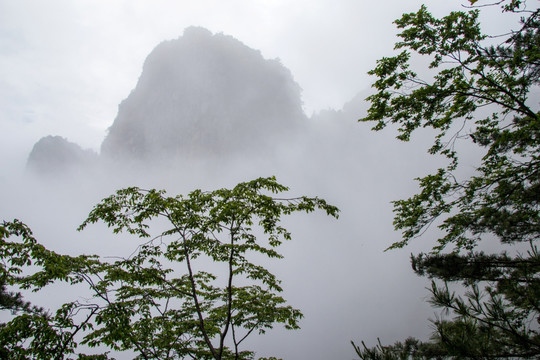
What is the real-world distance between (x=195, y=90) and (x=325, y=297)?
341 ft

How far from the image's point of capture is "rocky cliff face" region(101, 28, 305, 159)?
341ft

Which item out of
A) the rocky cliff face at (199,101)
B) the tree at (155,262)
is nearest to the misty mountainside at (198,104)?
the rocky cliff face at (199,101)

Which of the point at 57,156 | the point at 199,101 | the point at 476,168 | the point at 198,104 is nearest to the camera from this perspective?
the point at 476,168

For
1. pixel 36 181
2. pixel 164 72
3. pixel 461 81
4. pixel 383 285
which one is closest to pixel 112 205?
pixel 461 81

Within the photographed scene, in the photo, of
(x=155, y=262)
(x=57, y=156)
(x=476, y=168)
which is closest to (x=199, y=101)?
(x=57, y=156)

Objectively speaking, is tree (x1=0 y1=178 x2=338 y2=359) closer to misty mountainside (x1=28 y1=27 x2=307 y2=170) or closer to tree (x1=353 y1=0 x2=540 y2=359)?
tree (x1=353 y1=0 x2=540 y2=359)

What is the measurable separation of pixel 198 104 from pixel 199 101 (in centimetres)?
170

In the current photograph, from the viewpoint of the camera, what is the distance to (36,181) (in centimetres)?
12681

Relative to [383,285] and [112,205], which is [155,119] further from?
[383,285]

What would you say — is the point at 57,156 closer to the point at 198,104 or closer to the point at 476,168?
the point at 198,104

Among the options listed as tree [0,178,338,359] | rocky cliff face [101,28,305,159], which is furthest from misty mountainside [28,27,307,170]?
tree [0,178,338,359]

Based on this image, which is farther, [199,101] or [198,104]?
[199,101]

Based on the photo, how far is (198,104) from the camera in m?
107

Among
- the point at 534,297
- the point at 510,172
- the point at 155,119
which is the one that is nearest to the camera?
the point at 534,297
